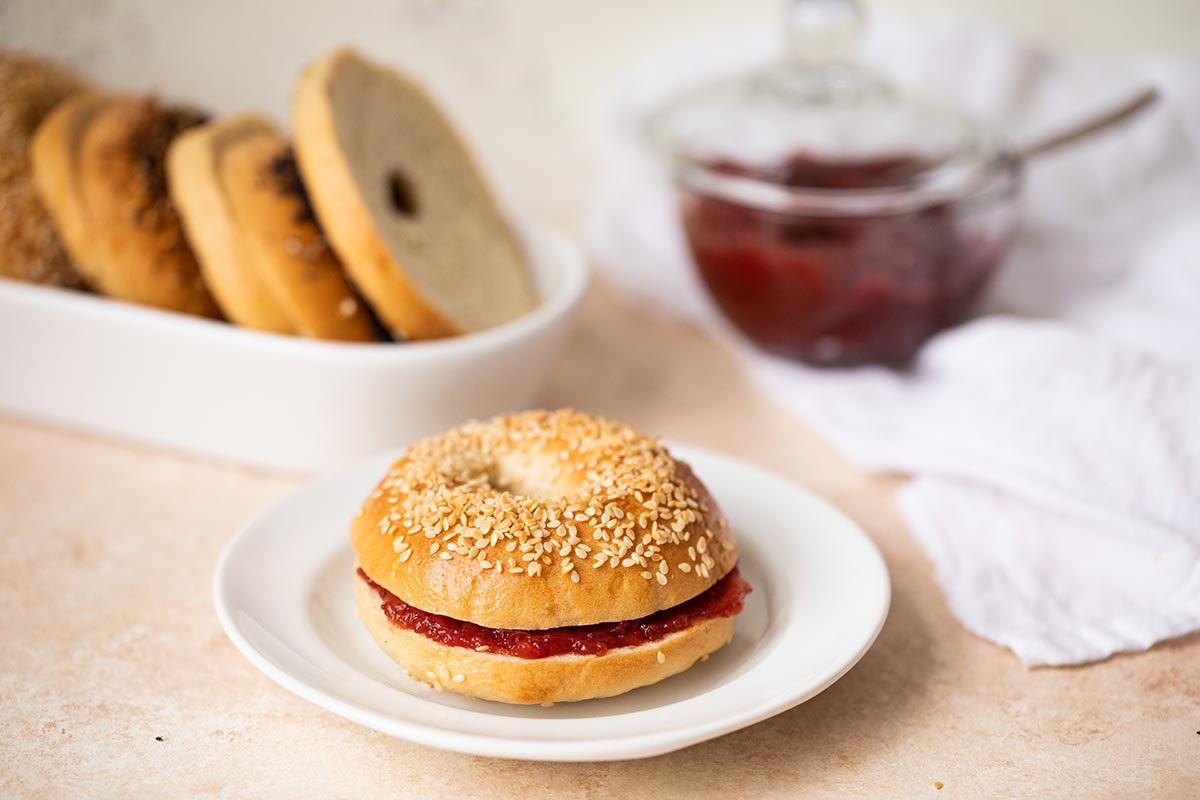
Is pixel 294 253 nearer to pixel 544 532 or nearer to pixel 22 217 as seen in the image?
pixel 22 217

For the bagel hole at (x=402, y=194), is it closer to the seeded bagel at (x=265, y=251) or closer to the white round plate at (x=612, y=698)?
the seeded bagel at (x=265, y=251)

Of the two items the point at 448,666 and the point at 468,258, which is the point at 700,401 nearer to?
the point at 468,258

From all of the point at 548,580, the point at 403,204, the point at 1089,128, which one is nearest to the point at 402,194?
the point at 403,204

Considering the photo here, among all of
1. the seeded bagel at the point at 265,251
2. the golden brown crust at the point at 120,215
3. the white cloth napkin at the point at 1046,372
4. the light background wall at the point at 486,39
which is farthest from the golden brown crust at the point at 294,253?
the light background wall at the point at 486,39

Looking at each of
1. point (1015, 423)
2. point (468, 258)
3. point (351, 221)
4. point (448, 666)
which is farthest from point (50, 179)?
point (1015, 423)

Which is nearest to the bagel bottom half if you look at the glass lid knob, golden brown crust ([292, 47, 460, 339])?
golden brown crust ([292, 47, 460, 339])

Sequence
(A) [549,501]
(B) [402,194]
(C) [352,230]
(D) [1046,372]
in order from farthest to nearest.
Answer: (B) [402,194] → (D) [1046,372] → (C) [352,230] → (A) [549,501]
